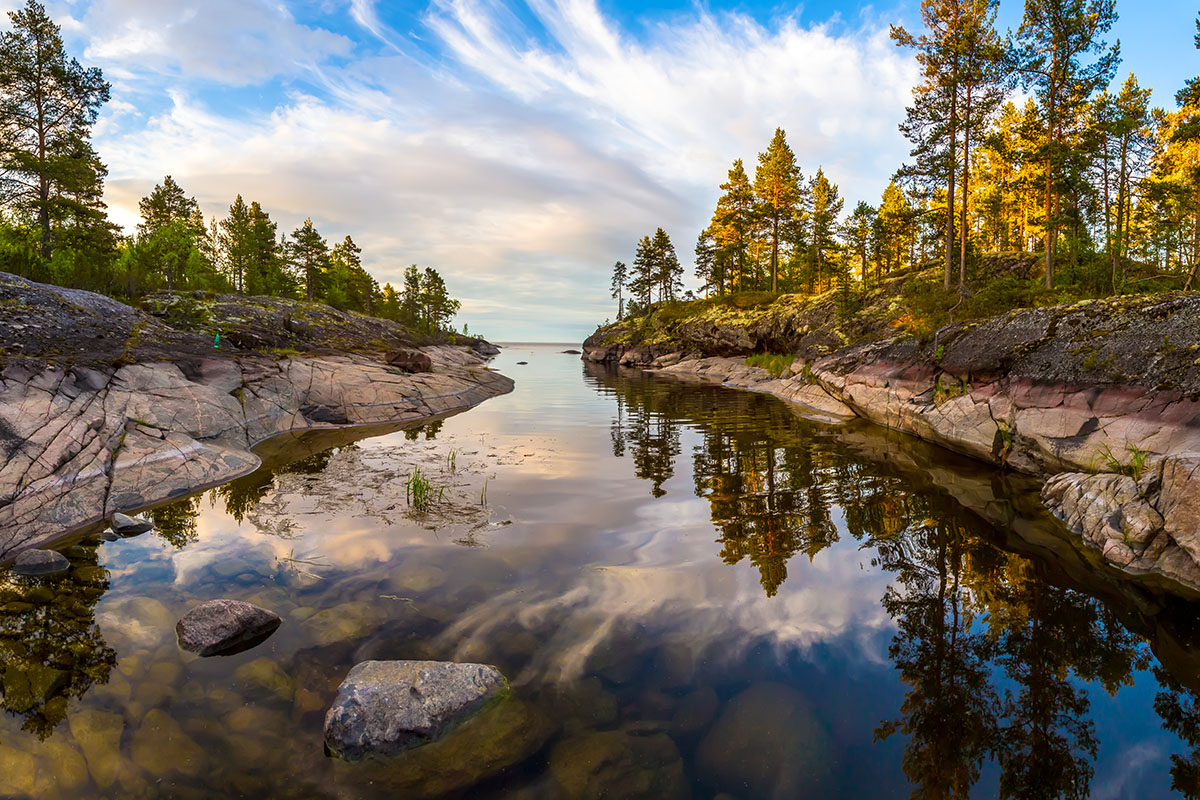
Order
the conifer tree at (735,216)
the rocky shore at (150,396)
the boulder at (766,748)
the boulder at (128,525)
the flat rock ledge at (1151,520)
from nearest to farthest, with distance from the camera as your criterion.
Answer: the boulder at (766,748) < the flat rock ledge at (1151,520) < the boulder at (128,525) < the rocky shore at (150,396) < the conifer tree at (735,216)

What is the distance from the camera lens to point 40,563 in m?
7.12

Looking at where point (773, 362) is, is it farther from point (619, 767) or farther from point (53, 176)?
point (53, 176)

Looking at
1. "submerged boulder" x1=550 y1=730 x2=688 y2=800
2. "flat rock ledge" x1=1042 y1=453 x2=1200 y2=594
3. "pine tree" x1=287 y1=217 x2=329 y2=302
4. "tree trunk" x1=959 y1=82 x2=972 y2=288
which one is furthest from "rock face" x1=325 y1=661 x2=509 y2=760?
"pine tree" x1=287 y1=217 x2=329 y2=302

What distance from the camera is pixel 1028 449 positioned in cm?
1196

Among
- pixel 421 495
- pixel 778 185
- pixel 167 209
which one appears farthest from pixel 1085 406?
pixel 167 209

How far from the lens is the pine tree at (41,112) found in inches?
1080

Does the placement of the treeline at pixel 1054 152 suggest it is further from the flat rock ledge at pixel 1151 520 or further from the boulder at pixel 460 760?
the boulder at pixel 460 760

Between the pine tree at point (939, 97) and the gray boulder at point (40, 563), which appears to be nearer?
the gray boulder at point (40, 563)

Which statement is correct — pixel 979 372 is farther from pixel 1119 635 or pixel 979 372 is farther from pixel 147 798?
pixel 147 798

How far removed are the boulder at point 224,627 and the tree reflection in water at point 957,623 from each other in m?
6.41

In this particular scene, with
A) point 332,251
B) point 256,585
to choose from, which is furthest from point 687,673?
point 332,251

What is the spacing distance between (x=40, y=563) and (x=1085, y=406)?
63.6ft

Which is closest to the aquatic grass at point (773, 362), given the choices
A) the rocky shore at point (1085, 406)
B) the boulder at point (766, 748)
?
the rocky shore at point (1085, 406)

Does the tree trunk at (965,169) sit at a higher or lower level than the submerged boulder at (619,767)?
higher
